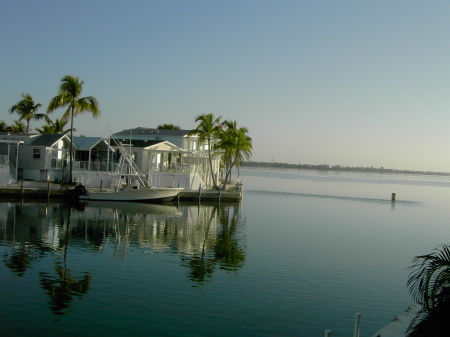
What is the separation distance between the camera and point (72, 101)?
50688 millimetres

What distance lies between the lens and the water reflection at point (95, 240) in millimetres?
17891

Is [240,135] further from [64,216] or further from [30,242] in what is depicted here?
[30,242]

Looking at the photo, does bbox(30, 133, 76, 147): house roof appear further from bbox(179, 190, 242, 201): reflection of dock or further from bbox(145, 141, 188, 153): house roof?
bbox(179, 190, 242, 201): reflection of dock

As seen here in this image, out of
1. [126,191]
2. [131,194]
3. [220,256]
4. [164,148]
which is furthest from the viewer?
[164,148]

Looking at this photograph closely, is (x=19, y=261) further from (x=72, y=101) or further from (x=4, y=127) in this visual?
(x=4, y=127)

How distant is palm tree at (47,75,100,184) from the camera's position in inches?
1972

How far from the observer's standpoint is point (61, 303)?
1458cm

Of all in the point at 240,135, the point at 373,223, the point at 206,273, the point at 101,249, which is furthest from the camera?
the point at 240,135

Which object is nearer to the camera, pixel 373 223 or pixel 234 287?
pixel 234 287

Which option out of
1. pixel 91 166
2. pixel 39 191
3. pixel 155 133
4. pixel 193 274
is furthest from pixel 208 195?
pixel 193 274

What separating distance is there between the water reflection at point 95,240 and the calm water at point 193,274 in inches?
2.6

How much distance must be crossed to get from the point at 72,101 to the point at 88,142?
5.03 m

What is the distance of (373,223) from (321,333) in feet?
96.1

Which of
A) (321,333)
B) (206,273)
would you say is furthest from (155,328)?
(206,273)
